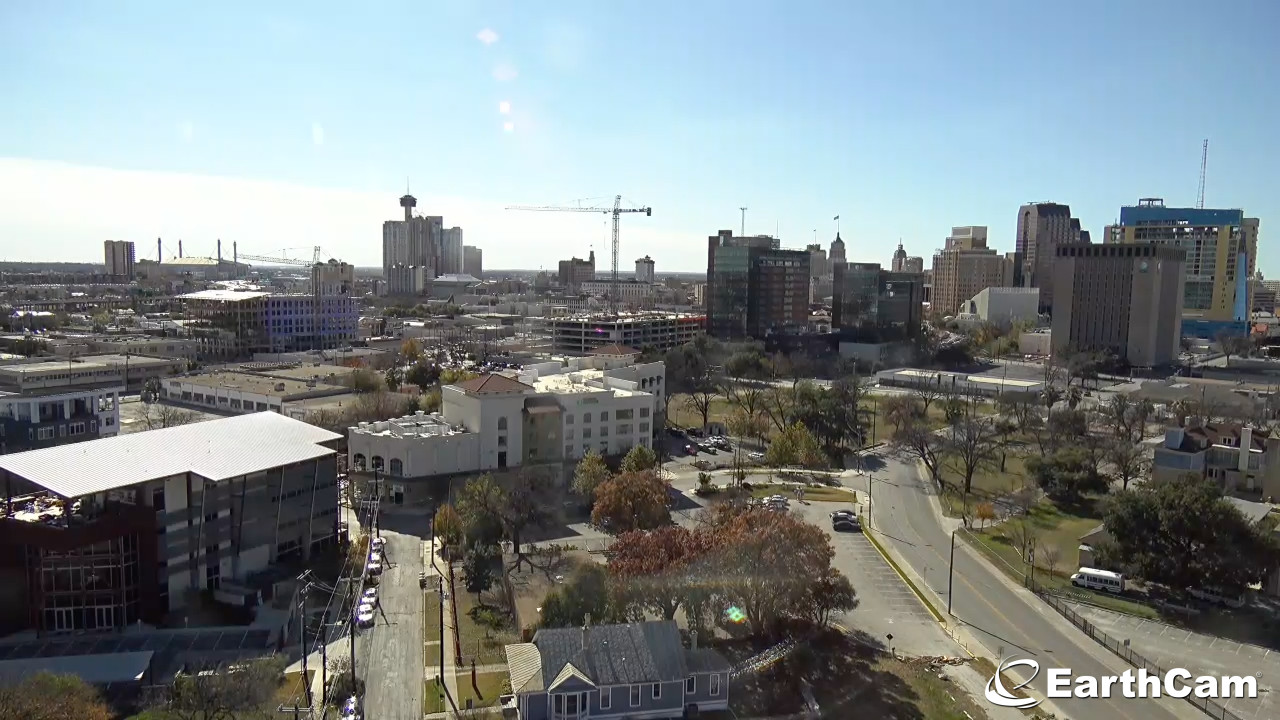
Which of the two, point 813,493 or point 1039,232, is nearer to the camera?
point 813,493

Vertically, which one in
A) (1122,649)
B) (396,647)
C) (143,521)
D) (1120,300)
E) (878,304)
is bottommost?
(396,647)

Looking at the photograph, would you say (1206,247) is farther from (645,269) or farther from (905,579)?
(645,269)

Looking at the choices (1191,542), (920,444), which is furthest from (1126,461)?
(1191,542)

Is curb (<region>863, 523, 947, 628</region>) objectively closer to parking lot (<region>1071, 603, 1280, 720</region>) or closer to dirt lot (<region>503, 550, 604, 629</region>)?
parking lot (<region>1071, 603, 1280, 720</region>)

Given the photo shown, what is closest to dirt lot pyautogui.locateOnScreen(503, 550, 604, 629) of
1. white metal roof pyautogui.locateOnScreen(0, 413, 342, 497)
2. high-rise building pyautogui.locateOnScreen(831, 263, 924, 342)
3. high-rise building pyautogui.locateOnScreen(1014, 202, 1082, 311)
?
white metal roof pyautogui.locateOnScreen(0, 413, 342, 497)

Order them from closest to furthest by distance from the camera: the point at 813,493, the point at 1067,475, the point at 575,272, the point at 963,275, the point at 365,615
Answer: the point at 365,615 → the point at 1067,475 → the point at 813,493 → the point at 963,275 → the point at 575,272

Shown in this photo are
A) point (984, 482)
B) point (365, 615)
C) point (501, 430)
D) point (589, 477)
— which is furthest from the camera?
point (984, 482)

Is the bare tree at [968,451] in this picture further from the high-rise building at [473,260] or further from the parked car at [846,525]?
the high-rise building at [473,260]

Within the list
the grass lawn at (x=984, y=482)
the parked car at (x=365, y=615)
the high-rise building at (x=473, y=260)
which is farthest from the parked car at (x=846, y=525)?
the high-rise building at (x=473, y=260)
